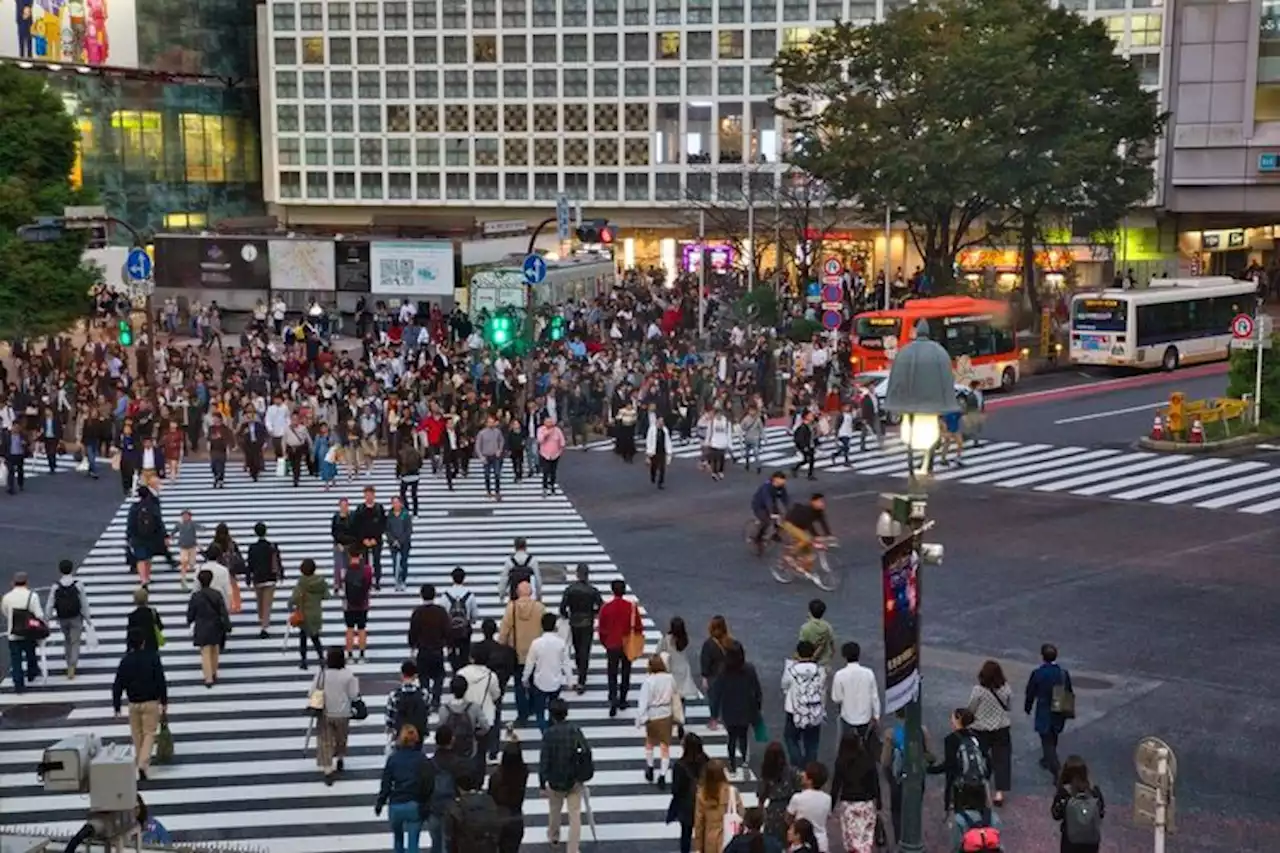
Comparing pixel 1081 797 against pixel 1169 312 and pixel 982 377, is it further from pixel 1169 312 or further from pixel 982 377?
pixel 1169 312

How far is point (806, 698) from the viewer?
14.5 meters

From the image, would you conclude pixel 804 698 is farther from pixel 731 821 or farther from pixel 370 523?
pixel 370 523

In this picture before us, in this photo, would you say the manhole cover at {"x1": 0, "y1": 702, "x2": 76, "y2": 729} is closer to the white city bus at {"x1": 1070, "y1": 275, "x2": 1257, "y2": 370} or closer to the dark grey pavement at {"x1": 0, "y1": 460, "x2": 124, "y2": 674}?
the dark grey pavement at {"x1": 0, "y1": 460, "x2": 124, "y2": 674}

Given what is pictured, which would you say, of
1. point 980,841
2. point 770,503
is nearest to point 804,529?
point 770,503

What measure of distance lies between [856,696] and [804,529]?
7879 millimetres

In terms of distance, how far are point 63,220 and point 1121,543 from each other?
2229 centimetres

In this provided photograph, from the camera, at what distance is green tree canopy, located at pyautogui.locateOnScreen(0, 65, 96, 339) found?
4122cm

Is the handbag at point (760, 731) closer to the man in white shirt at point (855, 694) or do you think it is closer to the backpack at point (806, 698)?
the backpack at point (806, 698)

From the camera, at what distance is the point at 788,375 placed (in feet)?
138

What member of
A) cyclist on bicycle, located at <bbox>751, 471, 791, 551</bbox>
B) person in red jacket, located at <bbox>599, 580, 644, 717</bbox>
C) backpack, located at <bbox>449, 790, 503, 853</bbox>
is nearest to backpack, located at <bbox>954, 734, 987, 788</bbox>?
backpack, located at <bbox>449, 790, 503, 853</bbox>

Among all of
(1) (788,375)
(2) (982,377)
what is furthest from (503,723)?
(2) (982,377)

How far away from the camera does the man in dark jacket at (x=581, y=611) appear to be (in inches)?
680

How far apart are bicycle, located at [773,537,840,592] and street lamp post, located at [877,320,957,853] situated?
952 centimetres

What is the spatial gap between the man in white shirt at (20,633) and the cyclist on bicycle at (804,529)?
955 centimetres
